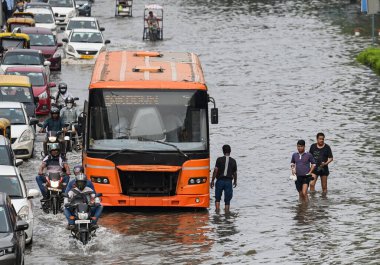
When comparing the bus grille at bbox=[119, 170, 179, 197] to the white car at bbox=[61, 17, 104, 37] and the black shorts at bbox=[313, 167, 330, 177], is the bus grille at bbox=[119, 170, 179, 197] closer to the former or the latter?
the black shorts at bbox=[313, 167, 330, 177]

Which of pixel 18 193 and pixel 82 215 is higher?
pixel 18 193

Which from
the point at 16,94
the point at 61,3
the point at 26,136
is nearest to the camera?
the point at 26,136

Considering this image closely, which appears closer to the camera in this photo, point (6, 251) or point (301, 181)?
point (6, 251)

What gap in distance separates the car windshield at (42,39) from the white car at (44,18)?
8.60 metres

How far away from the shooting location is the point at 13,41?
2083 inches

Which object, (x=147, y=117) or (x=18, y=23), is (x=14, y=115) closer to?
(x=147, y=117)

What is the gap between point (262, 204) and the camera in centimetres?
2852

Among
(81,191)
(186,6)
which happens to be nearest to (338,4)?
(186,6)

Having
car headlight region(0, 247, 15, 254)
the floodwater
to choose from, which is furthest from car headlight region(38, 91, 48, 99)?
car headlight region(0, 247, 15, 254)

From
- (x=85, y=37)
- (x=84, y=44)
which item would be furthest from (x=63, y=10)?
(x=84, y=44)

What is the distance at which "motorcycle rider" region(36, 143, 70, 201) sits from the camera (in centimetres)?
2672

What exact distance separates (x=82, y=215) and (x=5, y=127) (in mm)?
9682

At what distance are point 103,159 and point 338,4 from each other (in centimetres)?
5673

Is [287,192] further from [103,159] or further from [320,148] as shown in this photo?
[103,159]
